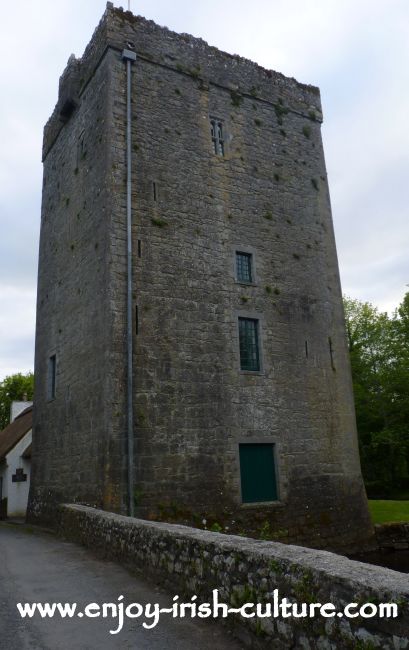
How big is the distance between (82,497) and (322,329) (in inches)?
331

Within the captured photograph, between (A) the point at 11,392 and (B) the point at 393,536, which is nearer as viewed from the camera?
(B) the point at 393,536

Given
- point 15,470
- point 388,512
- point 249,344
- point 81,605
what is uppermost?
point 249,344

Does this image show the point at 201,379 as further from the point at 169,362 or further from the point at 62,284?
the point at 62,284

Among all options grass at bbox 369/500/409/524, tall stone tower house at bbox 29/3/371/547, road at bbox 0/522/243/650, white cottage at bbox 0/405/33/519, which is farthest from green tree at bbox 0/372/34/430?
road at bbox 0/522/243/650

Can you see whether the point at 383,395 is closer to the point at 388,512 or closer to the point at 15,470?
the point at 388,512

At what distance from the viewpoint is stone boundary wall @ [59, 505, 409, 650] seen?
10.8 feet

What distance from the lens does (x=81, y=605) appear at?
18.8 ft

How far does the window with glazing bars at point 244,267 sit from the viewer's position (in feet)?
49.4

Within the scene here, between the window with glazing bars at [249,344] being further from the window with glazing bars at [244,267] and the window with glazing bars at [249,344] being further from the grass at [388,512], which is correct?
the grass at [388,512]

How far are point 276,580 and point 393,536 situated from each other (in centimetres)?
1317

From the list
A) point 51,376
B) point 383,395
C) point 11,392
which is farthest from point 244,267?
point 11,392

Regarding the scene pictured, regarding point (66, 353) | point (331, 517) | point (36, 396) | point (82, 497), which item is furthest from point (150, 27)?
point (331, 517)

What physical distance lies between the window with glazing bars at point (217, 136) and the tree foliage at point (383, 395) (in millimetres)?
19631

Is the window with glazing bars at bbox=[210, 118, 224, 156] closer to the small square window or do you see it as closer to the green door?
the small square window
